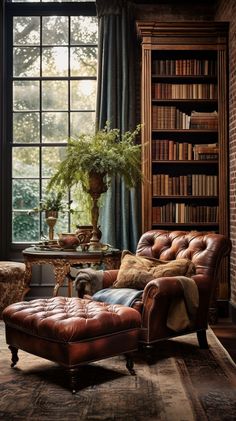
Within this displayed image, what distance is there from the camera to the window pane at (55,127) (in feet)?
21.4

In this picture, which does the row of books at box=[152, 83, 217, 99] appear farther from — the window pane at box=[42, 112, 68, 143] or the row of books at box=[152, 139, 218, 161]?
the window pane at box=[42, 112, 68, 143]

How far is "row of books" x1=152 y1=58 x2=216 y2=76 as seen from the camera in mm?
5934

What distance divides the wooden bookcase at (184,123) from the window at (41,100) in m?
0.90

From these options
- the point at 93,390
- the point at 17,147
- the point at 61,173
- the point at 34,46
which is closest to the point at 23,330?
the point at 93,390

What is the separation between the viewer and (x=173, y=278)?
4.04 m

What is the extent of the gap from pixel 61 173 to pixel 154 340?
191 centimetres

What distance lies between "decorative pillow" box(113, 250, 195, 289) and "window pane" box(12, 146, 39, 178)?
2.42 m

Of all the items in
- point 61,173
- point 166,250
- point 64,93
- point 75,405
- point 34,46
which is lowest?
point 75,405

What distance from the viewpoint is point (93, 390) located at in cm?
335

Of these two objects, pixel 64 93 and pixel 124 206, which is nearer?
pixel 124 206

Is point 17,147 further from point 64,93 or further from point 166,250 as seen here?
point 166,250

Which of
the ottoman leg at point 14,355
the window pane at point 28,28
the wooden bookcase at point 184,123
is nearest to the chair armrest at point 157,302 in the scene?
the ottoman leg at point 14,355

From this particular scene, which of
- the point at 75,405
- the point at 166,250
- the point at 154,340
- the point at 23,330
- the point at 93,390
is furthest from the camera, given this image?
the point at 166,250

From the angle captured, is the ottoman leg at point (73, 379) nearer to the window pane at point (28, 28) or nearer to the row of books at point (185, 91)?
the row of books at point (185, 91)
